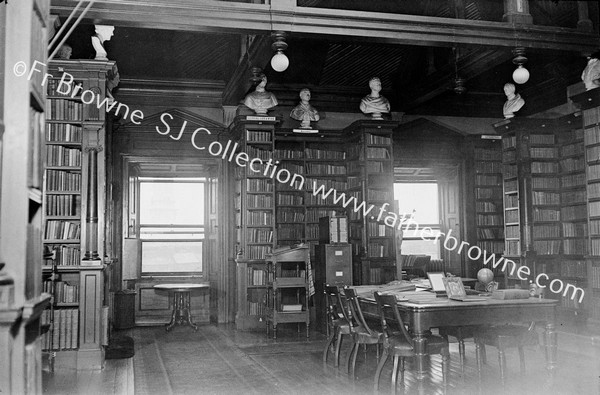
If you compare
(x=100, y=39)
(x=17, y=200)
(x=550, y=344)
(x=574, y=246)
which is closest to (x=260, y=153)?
(x=100, y=39)

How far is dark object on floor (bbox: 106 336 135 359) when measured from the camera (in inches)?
277

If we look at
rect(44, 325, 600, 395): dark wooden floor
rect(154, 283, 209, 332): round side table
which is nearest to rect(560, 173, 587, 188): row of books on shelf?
rect(44, 325, 600, 395): dark wooden floor

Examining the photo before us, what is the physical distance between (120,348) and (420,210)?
7.04 metres

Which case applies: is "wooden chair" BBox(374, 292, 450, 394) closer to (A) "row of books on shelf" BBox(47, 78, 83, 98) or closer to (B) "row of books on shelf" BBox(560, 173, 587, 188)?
(A) "row of books on shelf" BBox(47, 78, 83, 98)

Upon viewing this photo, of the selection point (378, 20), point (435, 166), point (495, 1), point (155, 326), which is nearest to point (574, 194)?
point (435, 166)

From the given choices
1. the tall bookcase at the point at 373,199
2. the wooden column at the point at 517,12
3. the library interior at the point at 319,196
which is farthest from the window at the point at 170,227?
the wooden column at the point at 517,12

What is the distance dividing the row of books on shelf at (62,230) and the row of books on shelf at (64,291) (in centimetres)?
55

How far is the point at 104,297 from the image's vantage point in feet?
22.3

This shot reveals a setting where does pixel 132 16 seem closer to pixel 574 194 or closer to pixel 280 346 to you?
pixel 280 346

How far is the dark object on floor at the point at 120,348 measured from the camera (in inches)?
277

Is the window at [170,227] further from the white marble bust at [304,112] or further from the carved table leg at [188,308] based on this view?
the white marble bust at [304,112]

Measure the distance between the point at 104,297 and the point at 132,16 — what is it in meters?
3.12

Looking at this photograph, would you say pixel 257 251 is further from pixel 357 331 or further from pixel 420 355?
pixel 420 355

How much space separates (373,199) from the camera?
9.91 meters
